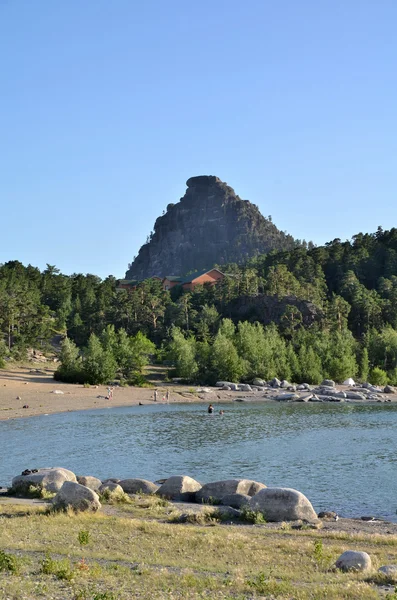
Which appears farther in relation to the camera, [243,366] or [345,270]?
[345,270]

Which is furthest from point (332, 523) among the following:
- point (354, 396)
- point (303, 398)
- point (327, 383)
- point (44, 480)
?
point (327, 383)

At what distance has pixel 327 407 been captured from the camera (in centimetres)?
8419

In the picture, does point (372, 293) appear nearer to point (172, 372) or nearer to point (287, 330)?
point (287, 330)

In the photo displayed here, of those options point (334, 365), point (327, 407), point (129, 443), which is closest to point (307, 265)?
point (334, 365)

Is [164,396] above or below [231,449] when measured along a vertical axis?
above

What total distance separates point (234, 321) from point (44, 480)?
123966 millimetres

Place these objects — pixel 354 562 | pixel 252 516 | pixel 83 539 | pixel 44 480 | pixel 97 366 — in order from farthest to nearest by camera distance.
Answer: pixel 97 366 → pixel 44 480 → pixel 252 516 → pixel 83 539 → pixel 354 562

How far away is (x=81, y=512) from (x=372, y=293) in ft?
455

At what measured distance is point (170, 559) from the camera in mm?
15289

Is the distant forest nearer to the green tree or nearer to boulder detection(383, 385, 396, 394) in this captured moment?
the green tree

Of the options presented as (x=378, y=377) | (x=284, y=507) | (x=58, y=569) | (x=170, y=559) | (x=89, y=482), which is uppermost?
(x=378, y=377)

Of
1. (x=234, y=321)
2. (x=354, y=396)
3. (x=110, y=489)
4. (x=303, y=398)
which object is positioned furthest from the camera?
(x=234, y=321)

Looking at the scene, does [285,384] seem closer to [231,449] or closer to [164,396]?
[164,396]

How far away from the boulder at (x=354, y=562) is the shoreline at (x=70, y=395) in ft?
165
